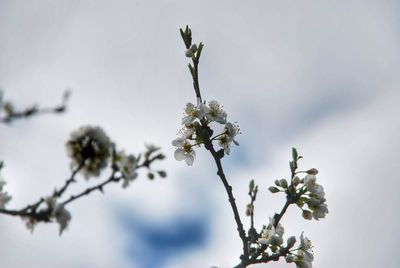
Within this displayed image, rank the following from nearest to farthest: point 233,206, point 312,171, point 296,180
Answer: point 233,206 → point 296,180 → point 312,171

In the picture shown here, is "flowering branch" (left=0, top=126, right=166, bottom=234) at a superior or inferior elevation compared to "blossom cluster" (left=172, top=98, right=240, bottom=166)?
inferior

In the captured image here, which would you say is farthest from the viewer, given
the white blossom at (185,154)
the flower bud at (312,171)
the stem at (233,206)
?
the white blossom at (185,154)

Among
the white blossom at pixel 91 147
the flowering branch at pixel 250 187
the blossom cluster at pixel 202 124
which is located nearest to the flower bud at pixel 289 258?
the flowering branch at pixel 250 187

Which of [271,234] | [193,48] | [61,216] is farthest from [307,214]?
[61,216]

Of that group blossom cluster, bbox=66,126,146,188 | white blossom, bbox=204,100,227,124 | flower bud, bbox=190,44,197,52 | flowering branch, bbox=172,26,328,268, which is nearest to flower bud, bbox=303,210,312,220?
flowering branch, bbox=172,26,328,268

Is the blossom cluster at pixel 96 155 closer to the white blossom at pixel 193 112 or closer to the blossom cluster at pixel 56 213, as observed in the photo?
the blossom cluster at pixel 56 213

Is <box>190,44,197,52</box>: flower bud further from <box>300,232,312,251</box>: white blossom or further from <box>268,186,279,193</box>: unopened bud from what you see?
<box>300,232,312,251</box>: white blossom

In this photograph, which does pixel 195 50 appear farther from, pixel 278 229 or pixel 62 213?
pixel 62 213

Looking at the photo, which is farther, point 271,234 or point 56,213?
point 271,234

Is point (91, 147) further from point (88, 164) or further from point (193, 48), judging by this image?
point (193, 48)
